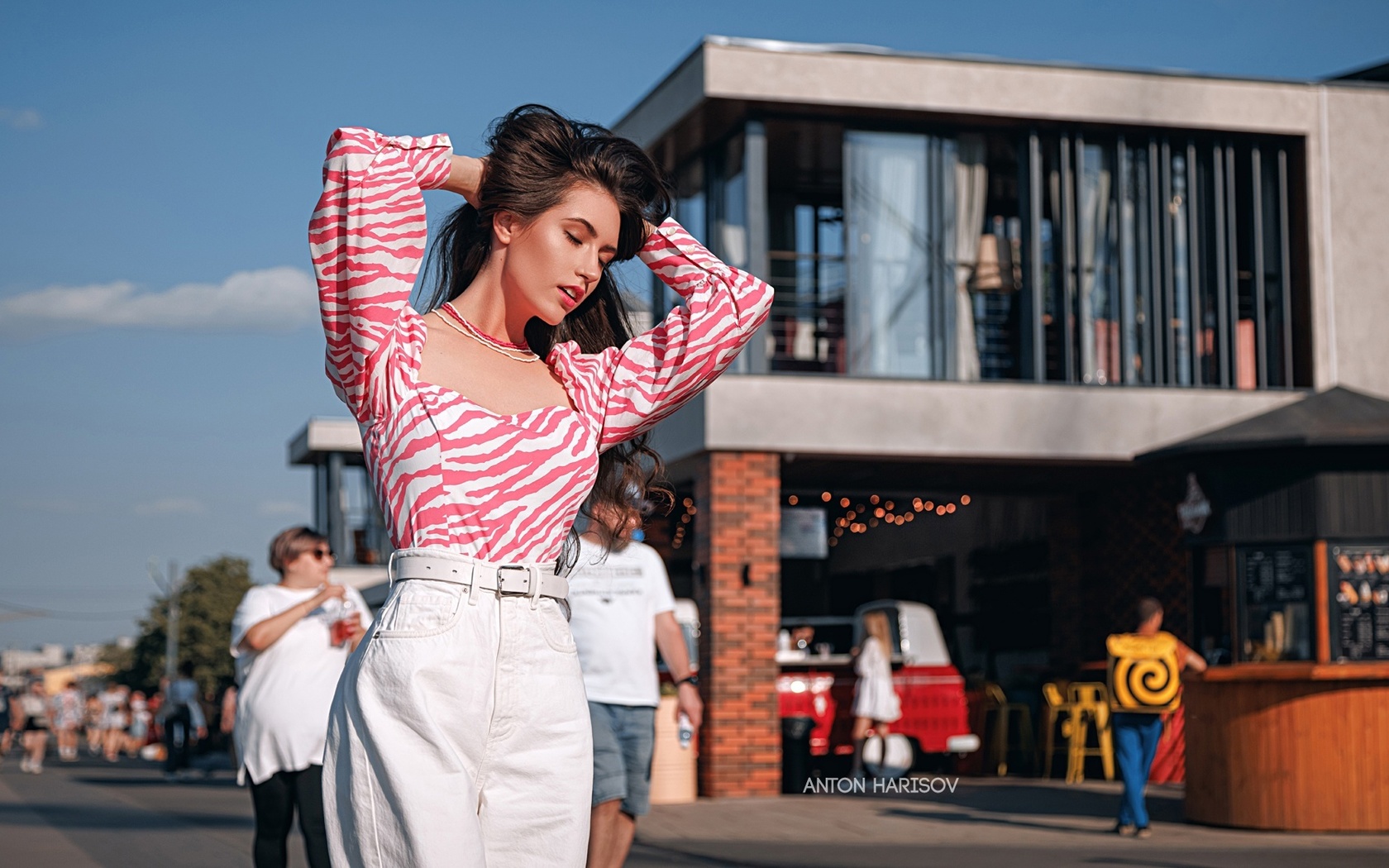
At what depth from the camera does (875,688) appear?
16.3 meters

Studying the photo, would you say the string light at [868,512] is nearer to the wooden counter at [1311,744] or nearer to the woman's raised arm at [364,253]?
the wooden counter at [1311,744]

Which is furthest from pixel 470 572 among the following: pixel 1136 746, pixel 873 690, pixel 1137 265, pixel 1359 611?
pixel 1137 265

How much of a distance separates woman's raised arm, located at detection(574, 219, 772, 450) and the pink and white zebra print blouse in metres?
0.13

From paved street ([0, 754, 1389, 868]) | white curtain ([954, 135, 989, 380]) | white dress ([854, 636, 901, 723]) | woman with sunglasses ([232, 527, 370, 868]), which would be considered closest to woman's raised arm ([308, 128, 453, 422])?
woman with sunglasses ([232, 527, 370, 868])

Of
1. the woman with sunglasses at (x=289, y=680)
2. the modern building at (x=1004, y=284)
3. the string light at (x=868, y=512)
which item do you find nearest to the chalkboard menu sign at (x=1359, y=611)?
the modern building at (x=1004, y=284)

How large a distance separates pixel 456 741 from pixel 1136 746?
9.77 metres

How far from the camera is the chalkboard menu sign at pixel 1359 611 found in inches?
480

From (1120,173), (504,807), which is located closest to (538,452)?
(504,807)

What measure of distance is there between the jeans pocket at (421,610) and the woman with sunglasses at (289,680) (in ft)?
13.1

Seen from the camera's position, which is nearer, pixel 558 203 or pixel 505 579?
pixel 505 579

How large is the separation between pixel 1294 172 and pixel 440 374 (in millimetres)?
16907

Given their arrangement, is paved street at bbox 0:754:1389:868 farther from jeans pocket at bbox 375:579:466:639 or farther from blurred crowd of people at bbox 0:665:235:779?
jeans pocket at bbox 375:579:466:639

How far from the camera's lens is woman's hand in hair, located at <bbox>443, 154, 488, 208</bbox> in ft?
8.40

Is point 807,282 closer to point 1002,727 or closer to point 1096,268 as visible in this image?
point 1096,268
